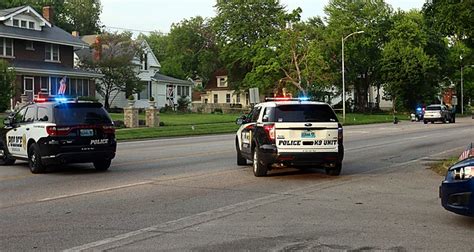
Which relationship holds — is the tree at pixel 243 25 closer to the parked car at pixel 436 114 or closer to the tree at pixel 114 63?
the tree at pixel 114 63

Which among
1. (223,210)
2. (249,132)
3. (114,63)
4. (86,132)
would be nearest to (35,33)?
(114,63)

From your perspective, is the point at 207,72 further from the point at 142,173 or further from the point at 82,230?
the point at 82,230

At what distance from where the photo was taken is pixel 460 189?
762cm

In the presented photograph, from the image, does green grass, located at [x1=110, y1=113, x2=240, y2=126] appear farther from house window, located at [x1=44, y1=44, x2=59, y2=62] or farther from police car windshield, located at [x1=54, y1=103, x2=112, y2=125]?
police car windshield, located at [x1=54, y1=103, x2=112, y2=125]

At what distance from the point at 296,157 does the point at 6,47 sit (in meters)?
37.9

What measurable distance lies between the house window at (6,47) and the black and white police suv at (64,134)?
32534 millimetres

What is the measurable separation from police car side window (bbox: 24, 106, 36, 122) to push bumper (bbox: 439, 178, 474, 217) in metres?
10.4

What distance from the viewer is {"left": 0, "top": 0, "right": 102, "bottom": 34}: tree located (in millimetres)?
91375

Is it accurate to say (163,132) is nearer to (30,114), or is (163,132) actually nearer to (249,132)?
→ (30,114)

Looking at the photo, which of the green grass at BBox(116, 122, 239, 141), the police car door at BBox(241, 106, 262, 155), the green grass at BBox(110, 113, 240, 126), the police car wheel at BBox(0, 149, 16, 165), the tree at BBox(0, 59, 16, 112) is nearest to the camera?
the police car door at BBox(241, 106, 262, 155)

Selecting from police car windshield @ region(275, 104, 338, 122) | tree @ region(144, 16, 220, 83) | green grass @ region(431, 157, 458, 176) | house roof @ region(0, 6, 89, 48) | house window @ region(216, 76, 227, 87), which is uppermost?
tree @ region(144, 16, 220, 83)

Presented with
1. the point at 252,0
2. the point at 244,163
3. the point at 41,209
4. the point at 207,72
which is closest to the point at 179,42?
the point at 207,72

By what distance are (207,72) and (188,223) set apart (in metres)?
93.7

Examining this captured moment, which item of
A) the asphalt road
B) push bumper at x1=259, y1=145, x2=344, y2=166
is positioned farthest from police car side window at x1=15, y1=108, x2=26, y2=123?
push bumper at x1=259, y1=145, x2=344, y2=166
